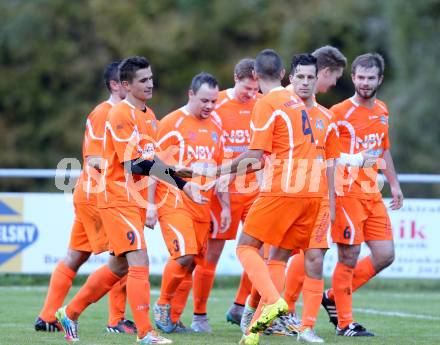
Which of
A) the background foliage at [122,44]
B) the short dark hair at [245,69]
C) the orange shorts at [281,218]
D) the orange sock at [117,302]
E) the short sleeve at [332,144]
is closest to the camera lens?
the orange shorts at [281,218]

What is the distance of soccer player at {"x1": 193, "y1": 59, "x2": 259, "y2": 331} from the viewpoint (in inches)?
398

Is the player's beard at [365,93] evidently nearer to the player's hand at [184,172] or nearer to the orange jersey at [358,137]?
the orange jersey at [358,137]

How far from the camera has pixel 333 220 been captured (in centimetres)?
903

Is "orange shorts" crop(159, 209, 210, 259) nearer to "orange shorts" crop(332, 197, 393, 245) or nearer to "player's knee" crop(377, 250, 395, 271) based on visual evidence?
"orange shorts" crop(332, 197, 393, 245)

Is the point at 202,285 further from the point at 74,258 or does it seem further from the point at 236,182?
the point at 74,258

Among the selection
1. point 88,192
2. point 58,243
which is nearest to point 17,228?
point 58,243

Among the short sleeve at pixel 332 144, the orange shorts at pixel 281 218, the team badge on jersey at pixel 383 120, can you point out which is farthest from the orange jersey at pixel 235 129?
the orange shorts at pixel 281 218

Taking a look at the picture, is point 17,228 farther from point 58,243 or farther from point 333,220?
point 333,220

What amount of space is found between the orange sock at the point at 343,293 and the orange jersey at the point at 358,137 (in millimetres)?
674

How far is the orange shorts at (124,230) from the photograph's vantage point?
8273 mm

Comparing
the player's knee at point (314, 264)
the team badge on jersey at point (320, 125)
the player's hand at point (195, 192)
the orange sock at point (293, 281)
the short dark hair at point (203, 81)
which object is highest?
the short dark hair at point (203, 81)

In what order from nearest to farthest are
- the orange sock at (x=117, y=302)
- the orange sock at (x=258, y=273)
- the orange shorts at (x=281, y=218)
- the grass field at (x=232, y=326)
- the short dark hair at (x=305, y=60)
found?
1. the orange sock at (x=258, y=273)
2. the orange shorts at (x=281, y=218)
3. the short dark hair at (x=305, y=60)
4. the grass field at (x=232, y=326)
5. the orange sock at (x=117, y=302)

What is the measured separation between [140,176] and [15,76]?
Result: 76.9ft

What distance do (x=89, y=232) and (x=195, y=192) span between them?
3.71 feet
